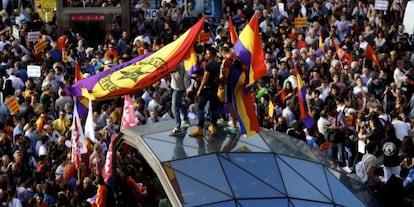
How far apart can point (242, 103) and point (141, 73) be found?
1.62 metres

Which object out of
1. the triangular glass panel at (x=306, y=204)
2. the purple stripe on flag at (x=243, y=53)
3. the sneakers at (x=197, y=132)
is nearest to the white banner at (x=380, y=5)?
the purple stripe on flag at (x=243, y=53)

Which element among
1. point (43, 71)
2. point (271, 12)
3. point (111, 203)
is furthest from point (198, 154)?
point (271, 12)

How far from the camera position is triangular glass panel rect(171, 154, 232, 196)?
10.8 metres

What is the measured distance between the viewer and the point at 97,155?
15289 millimetres

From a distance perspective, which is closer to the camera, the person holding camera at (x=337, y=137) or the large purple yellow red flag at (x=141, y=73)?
the large purple yellow red flag at (x=141, y=73)

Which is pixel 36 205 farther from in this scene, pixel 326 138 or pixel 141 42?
pixel 141 42

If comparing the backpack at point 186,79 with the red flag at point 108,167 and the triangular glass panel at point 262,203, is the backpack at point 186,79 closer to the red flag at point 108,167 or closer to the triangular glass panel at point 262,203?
the red flag at point 108,167

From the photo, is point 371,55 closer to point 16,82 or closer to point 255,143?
point 16,82

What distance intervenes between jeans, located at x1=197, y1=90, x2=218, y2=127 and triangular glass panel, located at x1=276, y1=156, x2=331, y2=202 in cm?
138

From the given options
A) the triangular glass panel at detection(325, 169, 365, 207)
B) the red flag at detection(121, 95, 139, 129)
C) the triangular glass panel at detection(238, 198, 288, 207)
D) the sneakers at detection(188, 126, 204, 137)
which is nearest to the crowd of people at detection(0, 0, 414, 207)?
the sneakers at detection(188, 126, 204, 137)

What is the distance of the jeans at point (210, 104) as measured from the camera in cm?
1236

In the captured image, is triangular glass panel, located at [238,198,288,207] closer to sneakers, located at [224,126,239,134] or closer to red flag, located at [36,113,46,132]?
sneakers, located at [224,126,239,134]

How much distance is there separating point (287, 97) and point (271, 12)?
7033mm

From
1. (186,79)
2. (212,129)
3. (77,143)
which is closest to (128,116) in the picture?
(77,143)
